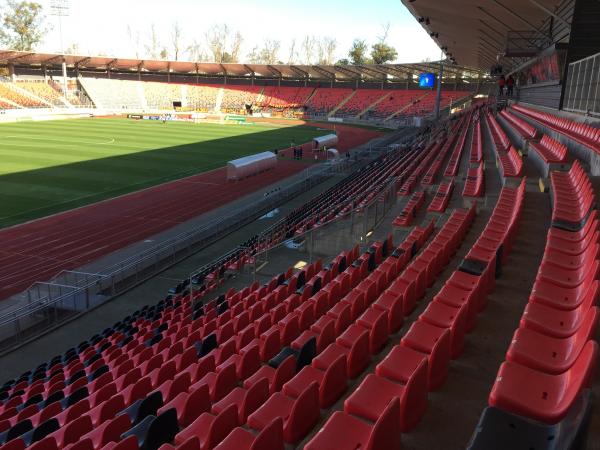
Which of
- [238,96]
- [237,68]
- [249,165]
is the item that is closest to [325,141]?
[249,165]

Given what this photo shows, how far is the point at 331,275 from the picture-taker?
364 inches

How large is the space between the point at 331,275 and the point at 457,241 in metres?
2.49

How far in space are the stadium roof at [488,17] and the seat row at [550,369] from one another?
45.8ft

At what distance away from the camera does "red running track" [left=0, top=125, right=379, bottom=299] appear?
1546 cm

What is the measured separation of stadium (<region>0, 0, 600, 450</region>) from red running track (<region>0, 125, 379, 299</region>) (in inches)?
4.6

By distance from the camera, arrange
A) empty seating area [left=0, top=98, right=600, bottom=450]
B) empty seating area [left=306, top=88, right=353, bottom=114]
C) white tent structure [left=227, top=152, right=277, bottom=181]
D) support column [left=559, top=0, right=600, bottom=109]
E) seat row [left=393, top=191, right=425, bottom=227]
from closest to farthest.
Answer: empty seating area [left=0, top=98, right=600, bottom=450] → seat row [left=393, top=191, right=425, bottom=227] → support column [left=559, top=0, right=600, bottom=109] → white tent structure [left=227, top=152, right=277, bottom=181] → empty seating area [left=306, top=88, right=353, bottom=114]

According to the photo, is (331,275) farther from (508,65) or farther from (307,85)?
(307,85)

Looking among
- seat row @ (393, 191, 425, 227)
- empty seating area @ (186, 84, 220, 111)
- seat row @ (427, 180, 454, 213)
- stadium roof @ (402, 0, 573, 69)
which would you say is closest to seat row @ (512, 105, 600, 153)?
seat row @ (427, 180, 454, 213)

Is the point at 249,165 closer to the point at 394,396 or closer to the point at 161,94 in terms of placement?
the point at 394,396

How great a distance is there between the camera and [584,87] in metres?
15.0

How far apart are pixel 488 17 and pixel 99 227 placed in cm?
1917

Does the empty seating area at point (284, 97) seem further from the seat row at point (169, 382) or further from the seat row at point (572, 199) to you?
the seat row at point (169, 382)

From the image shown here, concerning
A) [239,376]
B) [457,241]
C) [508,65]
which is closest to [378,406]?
[239,376]

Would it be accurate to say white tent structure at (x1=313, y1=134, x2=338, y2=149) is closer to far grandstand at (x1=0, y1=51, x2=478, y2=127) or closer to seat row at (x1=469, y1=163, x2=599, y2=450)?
far grandstand at (x1=0, y1=51, x2=478, y2=127)
